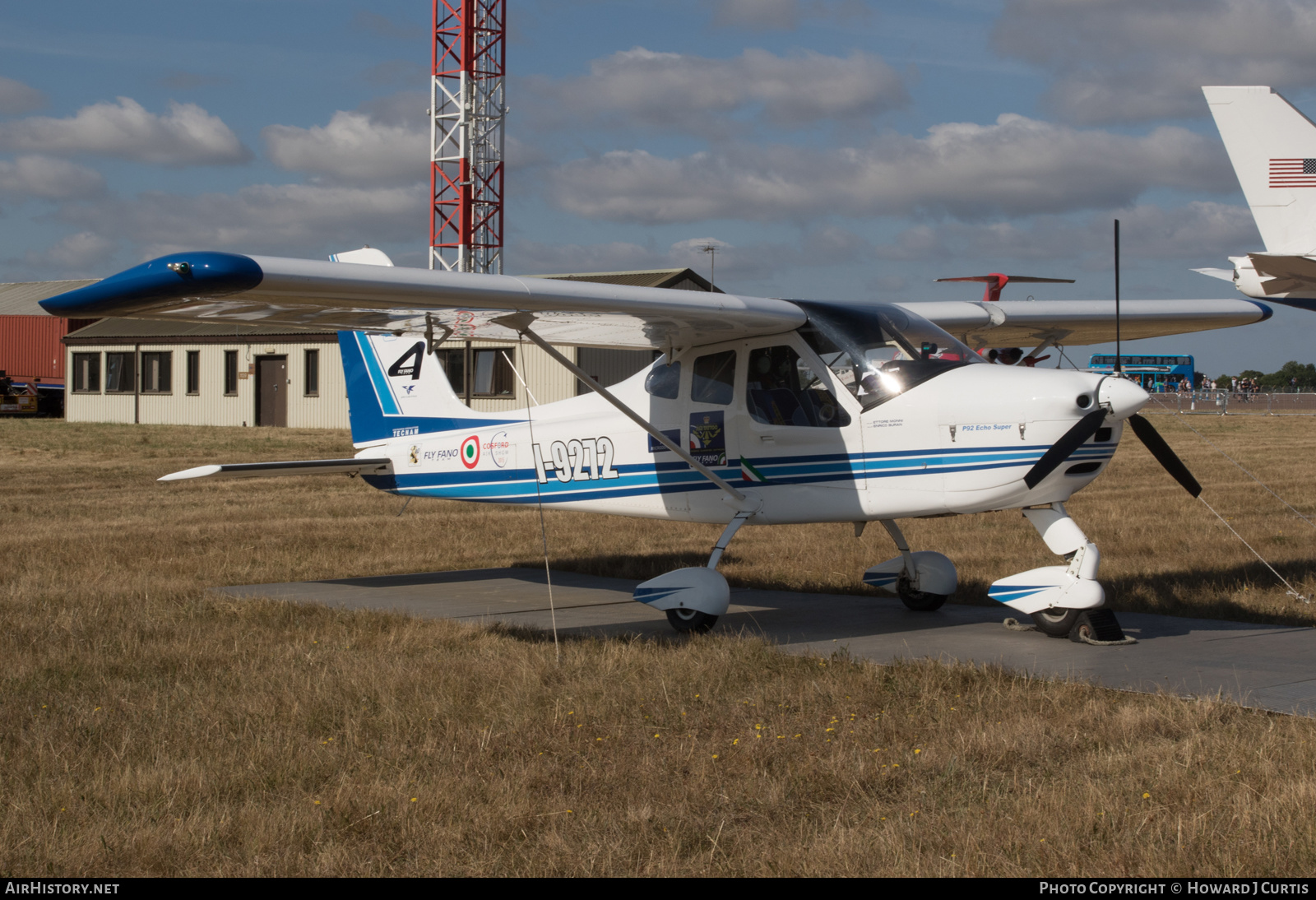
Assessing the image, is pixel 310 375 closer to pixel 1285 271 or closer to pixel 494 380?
pixel 494 380

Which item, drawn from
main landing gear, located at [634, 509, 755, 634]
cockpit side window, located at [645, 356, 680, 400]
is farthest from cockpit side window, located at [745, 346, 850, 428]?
main landing gear, located at [634, 509, 755, 634]

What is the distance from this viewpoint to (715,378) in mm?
8922

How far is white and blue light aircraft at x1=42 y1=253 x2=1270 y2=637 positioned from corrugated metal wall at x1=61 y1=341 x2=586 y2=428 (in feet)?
80.4

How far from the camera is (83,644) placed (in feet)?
24.0

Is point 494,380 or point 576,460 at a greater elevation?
point 494,380

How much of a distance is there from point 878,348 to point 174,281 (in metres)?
4.60

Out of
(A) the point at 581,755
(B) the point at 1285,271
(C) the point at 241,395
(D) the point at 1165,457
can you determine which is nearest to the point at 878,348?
(D) the point at 1165,457

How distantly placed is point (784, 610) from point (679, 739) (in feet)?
13.8

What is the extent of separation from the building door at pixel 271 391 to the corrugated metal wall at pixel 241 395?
0.18m

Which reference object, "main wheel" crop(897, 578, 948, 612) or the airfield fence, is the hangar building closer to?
"main wheel" crop(897, 578, 948, 612)

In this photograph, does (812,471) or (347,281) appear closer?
(347,281)

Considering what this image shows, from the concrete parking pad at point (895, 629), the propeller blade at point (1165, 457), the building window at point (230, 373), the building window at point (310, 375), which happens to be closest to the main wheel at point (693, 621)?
the concrete parking pad at point (895, 629)

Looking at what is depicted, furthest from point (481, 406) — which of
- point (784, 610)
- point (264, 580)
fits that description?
point (784, 610)
